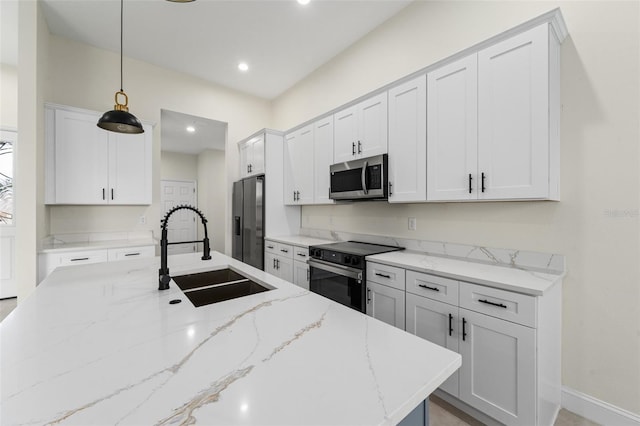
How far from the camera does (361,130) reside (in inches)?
111

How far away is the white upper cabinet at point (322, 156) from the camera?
10.5 ft

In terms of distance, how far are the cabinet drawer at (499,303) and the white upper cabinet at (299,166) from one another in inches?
86.8

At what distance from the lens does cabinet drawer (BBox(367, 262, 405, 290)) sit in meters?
2.09

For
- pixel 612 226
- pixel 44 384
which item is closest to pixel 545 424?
pixel 612 226

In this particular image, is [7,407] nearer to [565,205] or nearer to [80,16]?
[565,205]

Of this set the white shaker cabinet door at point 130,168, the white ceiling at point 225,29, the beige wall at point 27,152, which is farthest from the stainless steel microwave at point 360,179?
the beige wall at point 27,152

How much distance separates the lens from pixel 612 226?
1668 millimetres

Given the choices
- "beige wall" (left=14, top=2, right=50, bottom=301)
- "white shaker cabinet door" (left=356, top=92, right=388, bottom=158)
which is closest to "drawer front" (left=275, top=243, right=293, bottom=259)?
"white shaker cabinet door" (left=356, top=92, right=388, bottom=158)

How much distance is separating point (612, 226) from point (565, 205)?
0.82 feet

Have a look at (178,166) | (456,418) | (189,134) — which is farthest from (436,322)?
(178,166)

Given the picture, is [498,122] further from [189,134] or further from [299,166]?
[189,134]

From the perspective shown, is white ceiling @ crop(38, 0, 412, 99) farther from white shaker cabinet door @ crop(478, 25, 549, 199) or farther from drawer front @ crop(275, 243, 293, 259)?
drawer front @ crop(275, 243, 293, 259)

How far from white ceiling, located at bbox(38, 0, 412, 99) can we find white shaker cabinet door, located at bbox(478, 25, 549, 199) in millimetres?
1495

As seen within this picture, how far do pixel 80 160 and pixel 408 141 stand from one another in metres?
3.55
